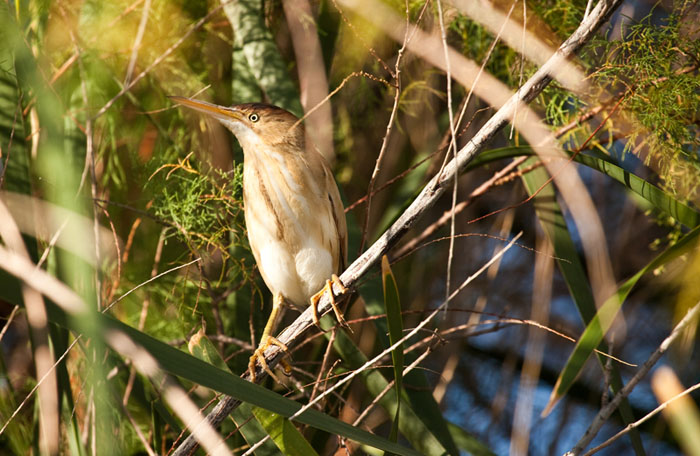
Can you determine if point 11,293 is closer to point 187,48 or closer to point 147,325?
point 147,325

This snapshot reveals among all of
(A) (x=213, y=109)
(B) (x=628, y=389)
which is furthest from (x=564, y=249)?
(A) (x=213, y=109)

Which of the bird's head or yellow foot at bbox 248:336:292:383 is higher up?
the bird's head

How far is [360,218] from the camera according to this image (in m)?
2.06

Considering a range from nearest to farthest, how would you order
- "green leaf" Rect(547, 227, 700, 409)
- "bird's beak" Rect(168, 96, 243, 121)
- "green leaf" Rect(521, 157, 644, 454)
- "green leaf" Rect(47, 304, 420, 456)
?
1. "green leaf" Rect(47, 304, 420, 456)
2. "green leaf" Rect(547, 227, 700, 409)
3. "green leaf" Rect(521, 157, 644, 454)
4. "bird's beak" Rect(168, 96, 243, 121)

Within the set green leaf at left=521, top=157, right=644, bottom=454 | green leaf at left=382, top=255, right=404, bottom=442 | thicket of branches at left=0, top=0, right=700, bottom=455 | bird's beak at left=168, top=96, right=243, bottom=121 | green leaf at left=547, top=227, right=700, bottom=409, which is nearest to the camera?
green leaf at left=382, top=255, right=404, bottom=442

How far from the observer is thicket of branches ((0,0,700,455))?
102cm

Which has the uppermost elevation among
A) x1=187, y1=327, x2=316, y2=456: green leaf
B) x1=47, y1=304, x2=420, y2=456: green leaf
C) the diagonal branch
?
the diagonal branch

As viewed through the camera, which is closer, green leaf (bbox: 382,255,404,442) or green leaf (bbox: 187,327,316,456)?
green leaf (bbox: 382,255,404,442)

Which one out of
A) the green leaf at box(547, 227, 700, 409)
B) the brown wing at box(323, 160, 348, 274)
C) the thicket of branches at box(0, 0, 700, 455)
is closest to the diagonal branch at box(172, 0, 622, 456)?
the thicket of branches at box(0, 0, 700, 455)

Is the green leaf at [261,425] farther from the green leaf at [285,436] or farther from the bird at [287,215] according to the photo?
the bird at [287,215]

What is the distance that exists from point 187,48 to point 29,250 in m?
0.80

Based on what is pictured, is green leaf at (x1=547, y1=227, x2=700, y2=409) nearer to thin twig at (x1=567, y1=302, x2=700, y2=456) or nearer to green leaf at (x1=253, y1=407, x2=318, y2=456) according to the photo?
thin twig at (x1=567, y1=302, x2=700, y2=456)

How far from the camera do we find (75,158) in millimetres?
1539

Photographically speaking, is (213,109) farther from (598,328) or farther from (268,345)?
(598,328)
